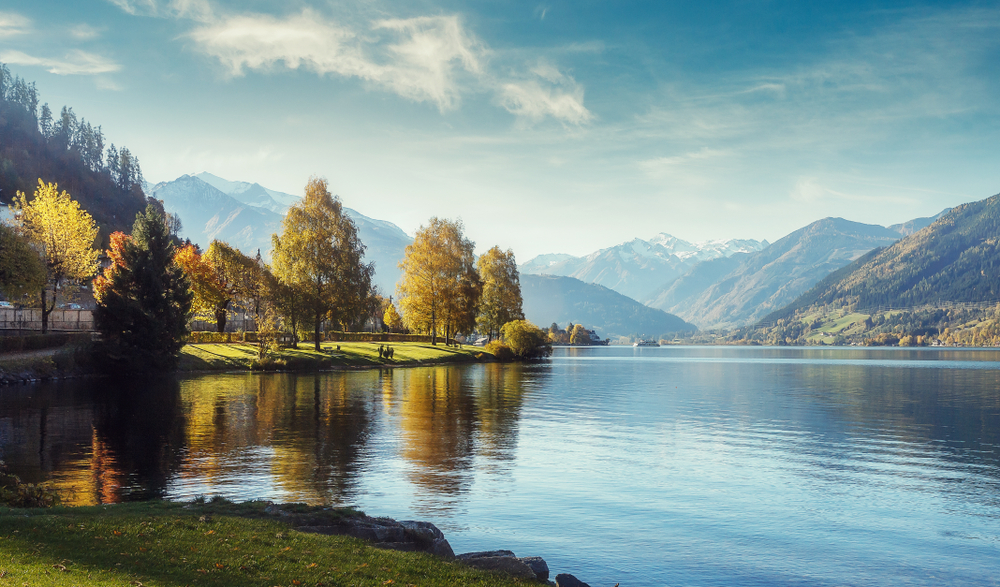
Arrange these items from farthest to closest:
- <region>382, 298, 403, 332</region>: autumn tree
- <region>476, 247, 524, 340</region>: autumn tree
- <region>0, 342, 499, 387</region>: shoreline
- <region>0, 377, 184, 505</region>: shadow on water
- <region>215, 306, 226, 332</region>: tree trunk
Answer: <region>382, 298, 403, 332</region>: autumn tree
<region>476, 247, 524, 340</region>: autumn tree
<region>215, 306, 226, 332</region>: tree trunk
<region>0, 342, 499, 387</region>: shoreline
<region>0, 377, 184, 505</region>: shadow on water

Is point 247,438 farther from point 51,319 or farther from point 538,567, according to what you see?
point 51,319

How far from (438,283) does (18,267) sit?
59.3m

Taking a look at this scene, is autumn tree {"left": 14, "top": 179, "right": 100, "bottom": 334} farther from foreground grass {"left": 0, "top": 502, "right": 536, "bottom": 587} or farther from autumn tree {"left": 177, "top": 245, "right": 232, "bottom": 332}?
foreground grass {"left": 0, "top": 502, "right": 536, "bottom": 587}

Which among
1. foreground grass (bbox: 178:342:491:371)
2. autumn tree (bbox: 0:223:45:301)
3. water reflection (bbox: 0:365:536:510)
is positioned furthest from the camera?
foreground grass (bbox: 178:342:491:371)

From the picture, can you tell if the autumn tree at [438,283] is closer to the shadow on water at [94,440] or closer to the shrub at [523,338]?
the shrub at [523,338]

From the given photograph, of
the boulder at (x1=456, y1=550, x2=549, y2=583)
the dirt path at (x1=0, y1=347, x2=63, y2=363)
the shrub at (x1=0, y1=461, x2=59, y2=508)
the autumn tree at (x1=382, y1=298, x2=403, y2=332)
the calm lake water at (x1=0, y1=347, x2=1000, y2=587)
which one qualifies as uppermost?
the autumn tree at (x1=382, y1=298, x2=403, y2=332)

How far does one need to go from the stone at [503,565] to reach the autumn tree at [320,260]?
77.7 m

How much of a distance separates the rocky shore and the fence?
85.8 metres

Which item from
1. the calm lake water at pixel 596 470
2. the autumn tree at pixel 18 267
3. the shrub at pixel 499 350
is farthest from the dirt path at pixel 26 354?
the shrub at pixel 499 350

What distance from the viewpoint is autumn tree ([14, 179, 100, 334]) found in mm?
80375

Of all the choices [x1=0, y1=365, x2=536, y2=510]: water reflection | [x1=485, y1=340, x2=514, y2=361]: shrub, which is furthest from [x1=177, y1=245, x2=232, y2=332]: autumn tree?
[x1=485, y1=340, x2=514, y2=361]: shrub

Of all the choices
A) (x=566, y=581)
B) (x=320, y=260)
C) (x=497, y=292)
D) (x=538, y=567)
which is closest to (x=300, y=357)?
(x=320, y=260)

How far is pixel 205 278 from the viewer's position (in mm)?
92188

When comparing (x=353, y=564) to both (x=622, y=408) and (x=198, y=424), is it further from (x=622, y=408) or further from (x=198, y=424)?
(x=622, y=408)
